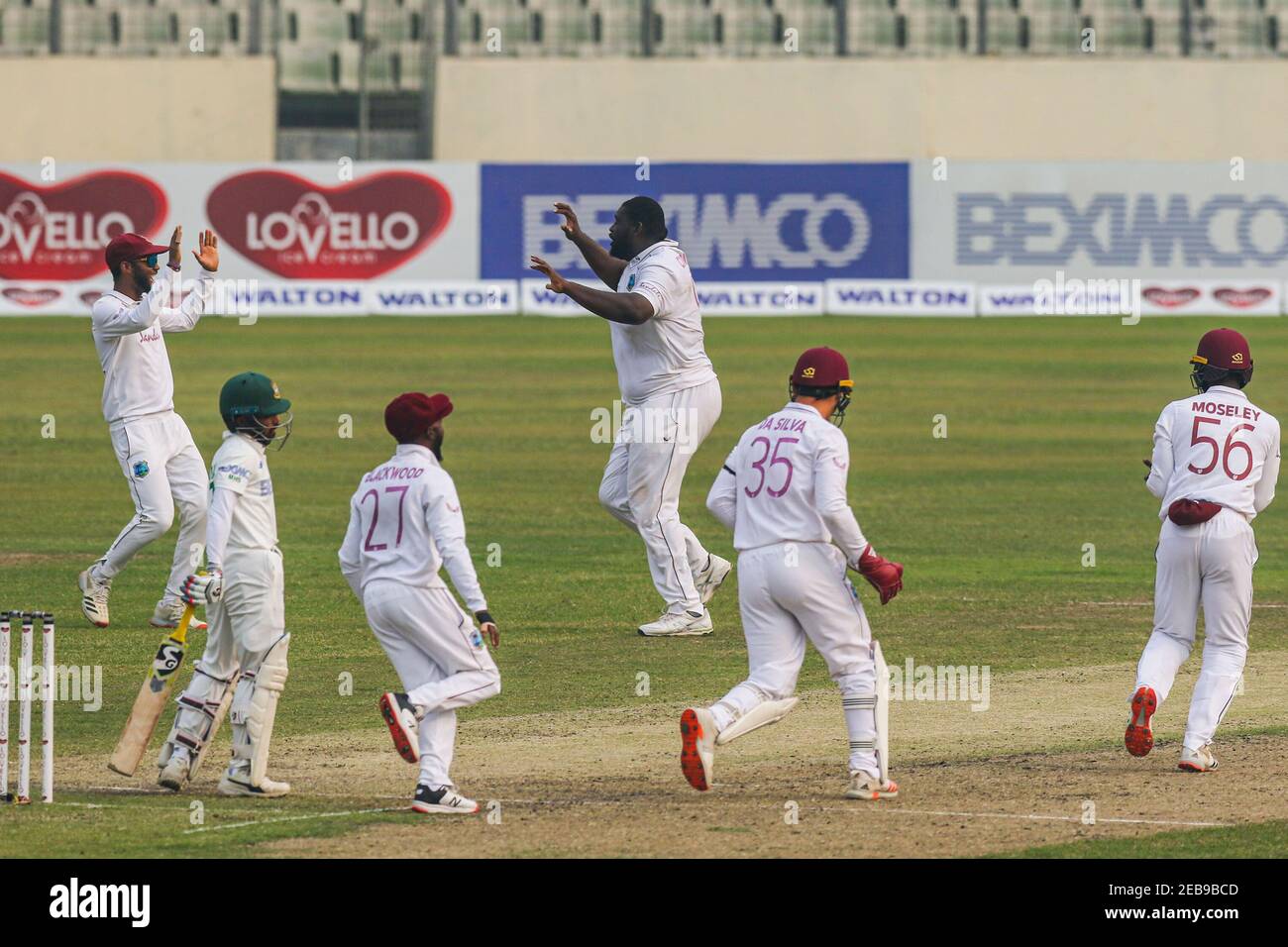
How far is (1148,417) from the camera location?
27.9 metres

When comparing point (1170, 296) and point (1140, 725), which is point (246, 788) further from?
point (1170, 296)

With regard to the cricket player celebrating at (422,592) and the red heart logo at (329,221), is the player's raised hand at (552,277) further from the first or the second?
the red heart logo at (329,221)

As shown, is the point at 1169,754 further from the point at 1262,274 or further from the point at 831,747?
the point at 1262,274

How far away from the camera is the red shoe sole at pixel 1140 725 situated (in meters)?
9.67

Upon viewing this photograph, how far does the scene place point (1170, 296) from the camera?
140ft

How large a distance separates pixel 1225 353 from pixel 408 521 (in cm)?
428

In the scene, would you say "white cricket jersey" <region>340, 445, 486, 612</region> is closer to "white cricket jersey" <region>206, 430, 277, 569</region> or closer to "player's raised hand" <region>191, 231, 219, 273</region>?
"white cricket jersey" <region>206, 430, 277, 569</region>

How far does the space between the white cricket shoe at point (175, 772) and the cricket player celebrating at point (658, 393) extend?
15.0ft

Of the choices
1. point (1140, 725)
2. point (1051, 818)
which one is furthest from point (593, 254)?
point (1051, 818)

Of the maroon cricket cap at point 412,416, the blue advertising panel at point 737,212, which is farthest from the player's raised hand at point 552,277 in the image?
the blue advertising panel at point 737,212

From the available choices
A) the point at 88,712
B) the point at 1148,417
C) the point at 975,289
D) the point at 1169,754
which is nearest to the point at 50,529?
the point at 88,712

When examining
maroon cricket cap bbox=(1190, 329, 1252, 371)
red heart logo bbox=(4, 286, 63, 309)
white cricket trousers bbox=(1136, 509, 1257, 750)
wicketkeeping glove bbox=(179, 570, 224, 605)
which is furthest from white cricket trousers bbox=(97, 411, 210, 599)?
red heart logo bbox=(4, 286, 63, 309)

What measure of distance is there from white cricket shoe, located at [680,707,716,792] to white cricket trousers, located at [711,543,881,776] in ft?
0.52
